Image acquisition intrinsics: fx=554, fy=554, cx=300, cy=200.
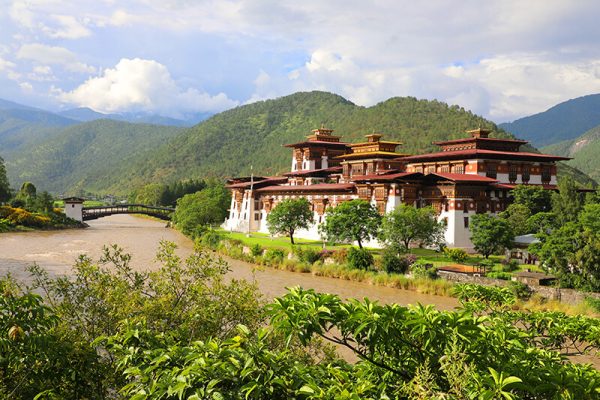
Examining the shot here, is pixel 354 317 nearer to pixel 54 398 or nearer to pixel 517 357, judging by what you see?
pixel 517 357

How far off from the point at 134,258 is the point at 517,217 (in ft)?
103

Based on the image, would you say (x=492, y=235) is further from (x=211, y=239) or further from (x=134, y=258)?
(x=134, y=258)

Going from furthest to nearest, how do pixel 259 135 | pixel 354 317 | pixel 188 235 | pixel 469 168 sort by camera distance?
pixel 259 135 < pixel 188 235 < pixel 469 168 < pixel 354 317

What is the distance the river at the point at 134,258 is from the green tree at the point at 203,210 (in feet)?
6.87

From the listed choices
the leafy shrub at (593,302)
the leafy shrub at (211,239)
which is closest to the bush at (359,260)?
the leafy shrub at (593,302)

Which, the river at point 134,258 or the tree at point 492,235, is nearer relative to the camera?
the river at point 134,258

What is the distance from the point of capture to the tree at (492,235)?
39.8 meters

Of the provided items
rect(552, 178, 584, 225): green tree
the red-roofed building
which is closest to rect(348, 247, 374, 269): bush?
the red-roofed building

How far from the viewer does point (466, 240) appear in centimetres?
4672

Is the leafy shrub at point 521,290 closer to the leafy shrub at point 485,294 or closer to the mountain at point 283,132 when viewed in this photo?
the leafy shrub at point 485,294

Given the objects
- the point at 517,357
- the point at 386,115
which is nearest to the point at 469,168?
the point at 517,357

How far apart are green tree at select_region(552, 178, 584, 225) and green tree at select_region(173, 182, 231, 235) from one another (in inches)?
1536

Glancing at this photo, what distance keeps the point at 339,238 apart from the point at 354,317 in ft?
129

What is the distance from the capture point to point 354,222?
44750 mm
